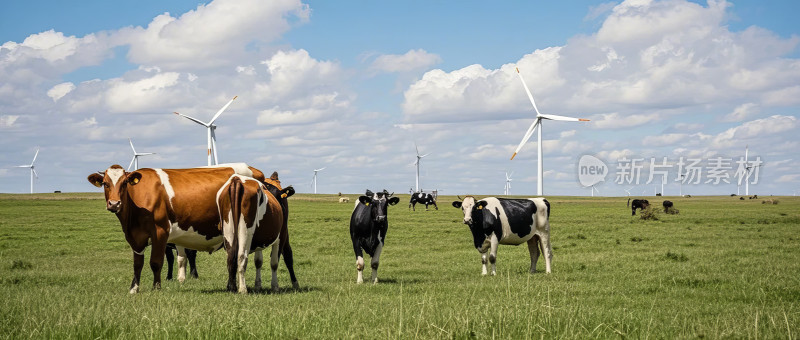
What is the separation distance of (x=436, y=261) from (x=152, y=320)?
13.4 m

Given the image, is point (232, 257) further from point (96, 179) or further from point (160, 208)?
point (96, 179)

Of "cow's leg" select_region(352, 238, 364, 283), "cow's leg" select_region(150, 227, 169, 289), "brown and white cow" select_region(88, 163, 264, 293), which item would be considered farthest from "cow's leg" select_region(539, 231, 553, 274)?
"cow's leg" select_region(150, 227, 169, 289)

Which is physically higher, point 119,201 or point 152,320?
point 119,201

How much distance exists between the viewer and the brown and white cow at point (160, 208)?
11781 millimetres

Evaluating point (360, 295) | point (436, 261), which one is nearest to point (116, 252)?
point (436, 261)

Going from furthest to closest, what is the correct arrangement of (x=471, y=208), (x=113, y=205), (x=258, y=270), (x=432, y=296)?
(x=471, y=208) < (x=258, y=270) < (x=113, y=205) < (x=432, y=296)

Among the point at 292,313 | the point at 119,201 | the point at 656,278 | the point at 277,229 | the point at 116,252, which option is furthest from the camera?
the point at 116,252

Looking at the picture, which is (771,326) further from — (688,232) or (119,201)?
(688,232)

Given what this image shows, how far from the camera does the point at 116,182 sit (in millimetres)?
11547

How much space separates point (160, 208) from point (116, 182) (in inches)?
32.8

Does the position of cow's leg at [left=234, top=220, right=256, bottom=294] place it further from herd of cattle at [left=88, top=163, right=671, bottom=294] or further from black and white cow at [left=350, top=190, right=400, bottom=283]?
black and white cow at [left=350, top=190, right=400, bottom=283]

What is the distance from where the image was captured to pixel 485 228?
17.8 meters

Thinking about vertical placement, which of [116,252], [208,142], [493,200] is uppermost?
[208,142]

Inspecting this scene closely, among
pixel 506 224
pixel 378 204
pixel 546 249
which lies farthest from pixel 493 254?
pixel 378 204
